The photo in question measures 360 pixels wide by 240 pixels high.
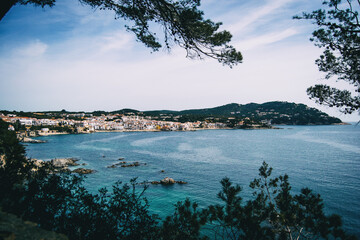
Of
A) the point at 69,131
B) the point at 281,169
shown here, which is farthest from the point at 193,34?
the point at 69,131

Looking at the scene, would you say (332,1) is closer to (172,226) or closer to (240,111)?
(172,226)

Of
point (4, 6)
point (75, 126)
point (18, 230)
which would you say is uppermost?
point (4, 6)

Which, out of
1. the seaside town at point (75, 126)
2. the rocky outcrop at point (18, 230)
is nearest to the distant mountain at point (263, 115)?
the seaside town at point (75, 126)

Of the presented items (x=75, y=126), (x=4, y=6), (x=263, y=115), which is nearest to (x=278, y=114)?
(x=263, y=115)

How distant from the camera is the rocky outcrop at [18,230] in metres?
2.91

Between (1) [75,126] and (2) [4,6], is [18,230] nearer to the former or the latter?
(2) [4,6]

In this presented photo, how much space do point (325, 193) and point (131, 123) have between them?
124561 mm

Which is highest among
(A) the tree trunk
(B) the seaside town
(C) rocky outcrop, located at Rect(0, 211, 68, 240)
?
(A) the tree trunk

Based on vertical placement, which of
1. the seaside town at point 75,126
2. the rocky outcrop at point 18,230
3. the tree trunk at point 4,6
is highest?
the tree trunk at point 4,6

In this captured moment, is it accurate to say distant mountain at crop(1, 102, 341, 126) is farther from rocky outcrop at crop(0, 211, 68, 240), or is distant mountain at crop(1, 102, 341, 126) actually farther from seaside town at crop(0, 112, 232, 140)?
rocky outcrop at crop(0, 211, 68, 240)

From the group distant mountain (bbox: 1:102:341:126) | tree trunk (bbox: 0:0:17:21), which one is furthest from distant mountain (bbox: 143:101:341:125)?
tree trunk (bbox: 0:0:17:21)

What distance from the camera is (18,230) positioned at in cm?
314

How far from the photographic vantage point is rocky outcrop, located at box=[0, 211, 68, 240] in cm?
291

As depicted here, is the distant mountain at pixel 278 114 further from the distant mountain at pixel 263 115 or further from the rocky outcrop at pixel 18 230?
the rocky outcrop at pixel 18 230
